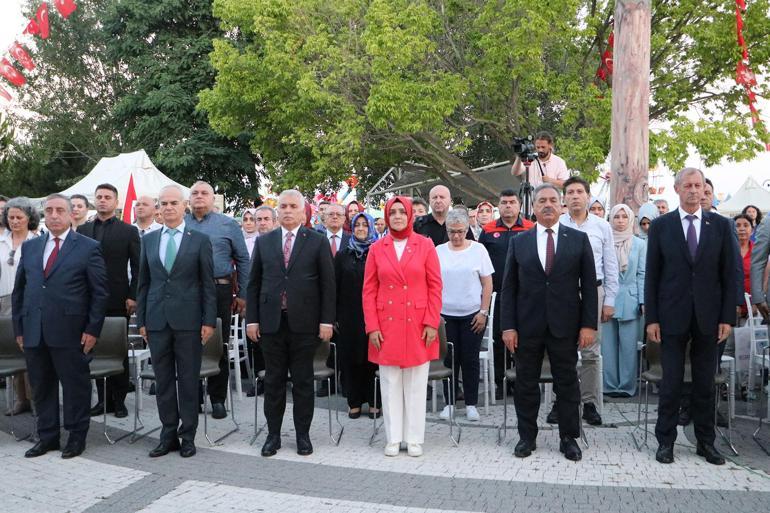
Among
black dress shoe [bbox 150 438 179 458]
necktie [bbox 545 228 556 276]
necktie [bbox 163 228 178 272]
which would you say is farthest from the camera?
necktie [bbox 163 228 178 272]

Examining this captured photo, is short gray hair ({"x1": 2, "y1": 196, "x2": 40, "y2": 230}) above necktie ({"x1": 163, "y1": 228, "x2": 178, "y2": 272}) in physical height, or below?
above

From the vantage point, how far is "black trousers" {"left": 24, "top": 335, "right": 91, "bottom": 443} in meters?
6.03

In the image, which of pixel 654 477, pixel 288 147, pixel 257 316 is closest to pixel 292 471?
pixel 257 316

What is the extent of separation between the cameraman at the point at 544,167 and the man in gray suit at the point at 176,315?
14.2 feet

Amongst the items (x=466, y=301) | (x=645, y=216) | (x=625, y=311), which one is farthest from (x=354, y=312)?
(x=645, y=216)

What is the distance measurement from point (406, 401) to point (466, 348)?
3.95ft

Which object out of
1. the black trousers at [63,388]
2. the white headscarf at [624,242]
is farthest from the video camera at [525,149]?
the black trousers at [63,388]

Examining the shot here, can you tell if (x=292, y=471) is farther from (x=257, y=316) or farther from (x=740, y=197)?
(x=740, y=197)

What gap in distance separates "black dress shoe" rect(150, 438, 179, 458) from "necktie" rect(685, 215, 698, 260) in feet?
14.0

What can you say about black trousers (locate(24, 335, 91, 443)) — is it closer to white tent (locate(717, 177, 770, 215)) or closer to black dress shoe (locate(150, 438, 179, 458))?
black dress shoe (locate(150, 438, 179, 458))

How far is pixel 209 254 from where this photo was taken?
6.11m

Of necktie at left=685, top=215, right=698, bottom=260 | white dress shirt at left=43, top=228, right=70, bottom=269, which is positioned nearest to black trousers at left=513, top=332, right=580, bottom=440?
necktie at left=685, top=215, right=698, bottom=260

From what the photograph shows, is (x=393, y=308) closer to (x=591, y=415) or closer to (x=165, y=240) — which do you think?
(x=165, y=240)

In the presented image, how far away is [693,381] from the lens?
564 cm
